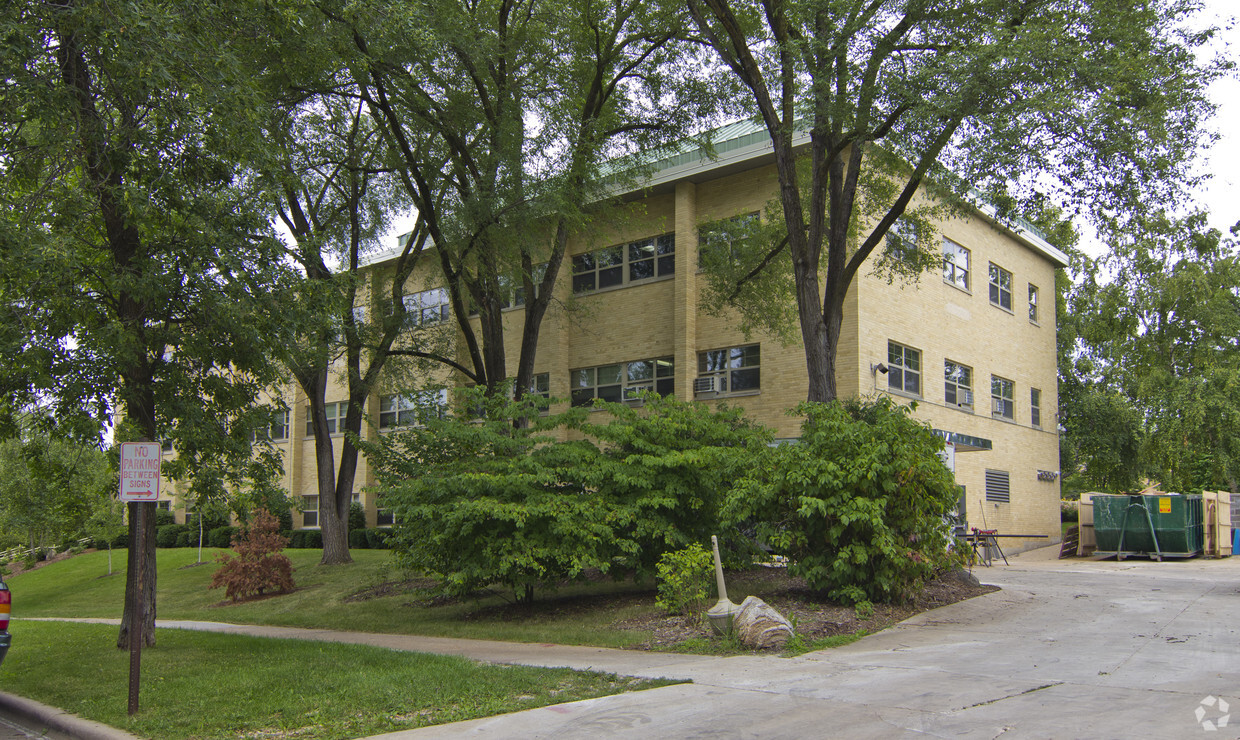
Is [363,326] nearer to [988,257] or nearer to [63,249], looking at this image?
[63,249]

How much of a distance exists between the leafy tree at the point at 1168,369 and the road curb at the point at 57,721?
36557 millimetres

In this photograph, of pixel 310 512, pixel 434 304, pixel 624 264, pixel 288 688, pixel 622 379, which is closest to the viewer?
pixel 288 688

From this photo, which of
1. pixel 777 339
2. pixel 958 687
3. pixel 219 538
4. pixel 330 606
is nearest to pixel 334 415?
pixel 219 538

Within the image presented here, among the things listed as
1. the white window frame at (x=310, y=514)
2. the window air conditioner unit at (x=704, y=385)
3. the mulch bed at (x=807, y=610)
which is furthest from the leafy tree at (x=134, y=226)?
the white window frame at (x=310, y=514)

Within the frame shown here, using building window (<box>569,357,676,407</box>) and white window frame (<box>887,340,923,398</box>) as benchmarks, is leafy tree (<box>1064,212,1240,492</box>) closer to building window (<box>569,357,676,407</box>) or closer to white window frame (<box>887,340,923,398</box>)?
white window frame (<box>887,340,923,398</box>)

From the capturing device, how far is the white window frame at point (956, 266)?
2711 cm

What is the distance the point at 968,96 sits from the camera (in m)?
13.0

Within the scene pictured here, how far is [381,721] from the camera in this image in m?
6.91

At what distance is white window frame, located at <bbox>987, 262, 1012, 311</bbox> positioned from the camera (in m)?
30.1

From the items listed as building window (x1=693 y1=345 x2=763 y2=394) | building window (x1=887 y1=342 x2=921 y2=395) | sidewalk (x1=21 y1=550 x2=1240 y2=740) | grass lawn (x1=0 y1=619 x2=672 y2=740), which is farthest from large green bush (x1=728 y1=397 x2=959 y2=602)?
building window (x1=693 y1=345 x2=763 y2=394)

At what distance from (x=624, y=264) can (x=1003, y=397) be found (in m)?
13.5

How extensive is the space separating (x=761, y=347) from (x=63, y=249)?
1826 centimetres

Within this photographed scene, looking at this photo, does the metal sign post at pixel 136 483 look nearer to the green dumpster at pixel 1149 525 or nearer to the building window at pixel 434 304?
the building window at pixel 434 304

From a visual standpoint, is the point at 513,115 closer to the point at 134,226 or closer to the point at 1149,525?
the point at 134,226
